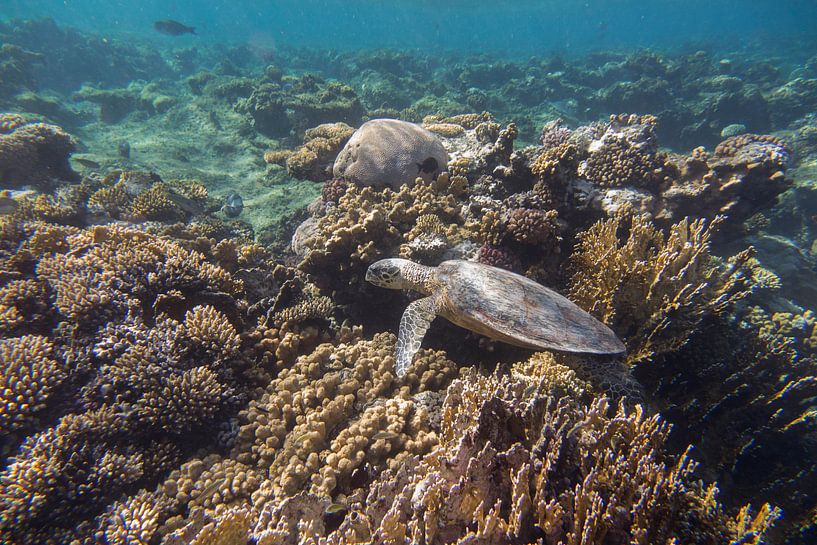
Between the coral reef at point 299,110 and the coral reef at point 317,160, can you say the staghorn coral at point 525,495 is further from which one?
the coral reef at point 299,110

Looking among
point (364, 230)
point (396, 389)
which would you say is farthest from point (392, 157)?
point (396, 389)

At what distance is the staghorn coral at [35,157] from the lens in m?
8.59

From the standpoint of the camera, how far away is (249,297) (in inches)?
193

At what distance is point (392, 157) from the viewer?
6895 mm

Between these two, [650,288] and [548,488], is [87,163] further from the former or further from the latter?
[650,288]

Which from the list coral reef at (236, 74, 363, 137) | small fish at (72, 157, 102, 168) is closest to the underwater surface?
small fish at (72, 157, 102, 168)

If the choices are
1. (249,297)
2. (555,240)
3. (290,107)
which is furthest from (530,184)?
(290,107)

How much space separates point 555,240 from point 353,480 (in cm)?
391

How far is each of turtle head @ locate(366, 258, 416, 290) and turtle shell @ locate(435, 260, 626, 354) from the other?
0.75 metres

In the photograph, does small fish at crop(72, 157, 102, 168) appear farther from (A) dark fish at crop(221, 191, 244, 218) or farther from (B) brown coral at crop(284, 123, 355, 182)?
(B) brown coral at crop(284, 123, 355, 182)

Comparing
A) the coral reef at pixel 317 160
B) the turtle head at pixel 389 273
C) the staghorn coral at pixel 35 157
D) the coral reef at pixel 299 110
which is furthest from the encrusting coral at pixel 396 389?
the coral reef at pixel 299 110

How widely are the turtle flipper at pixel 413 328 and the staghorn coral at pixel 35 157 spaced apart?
1108 centimetres

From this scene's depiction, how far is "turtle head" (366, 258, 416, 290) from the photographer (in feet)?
14.6

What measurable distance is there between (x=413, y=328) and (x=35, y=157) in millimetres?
11928
